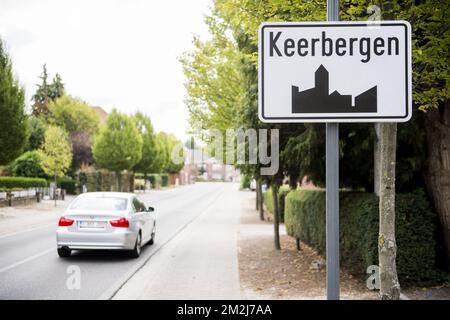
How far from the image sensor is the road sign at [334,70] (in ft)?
8.70

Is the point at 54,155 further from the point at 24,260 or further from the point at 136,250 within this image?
the point at 136,250

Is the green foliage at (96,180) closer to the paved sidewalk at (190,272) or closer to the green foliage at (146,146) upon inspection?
the green foliage at (146,146)

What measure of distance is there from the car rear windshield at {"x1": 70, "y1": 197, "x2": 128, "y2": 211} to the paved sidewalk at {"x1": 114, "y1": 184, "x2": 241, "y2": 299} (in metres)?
1.50

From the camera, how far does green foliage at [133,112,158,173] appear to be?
60.8 metres

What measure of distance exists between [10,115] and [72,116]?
3145cm

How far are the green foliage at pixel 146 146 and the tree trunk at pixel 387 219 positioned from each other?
184ft

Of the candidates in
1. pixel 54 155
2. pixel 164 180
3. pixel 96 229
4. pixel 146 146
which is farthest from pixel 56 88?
pixel 96 229

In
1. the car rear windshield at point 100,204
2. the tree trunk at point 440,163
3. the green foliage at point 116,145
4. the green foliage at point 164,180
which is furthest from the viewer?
the green foliage at point 164,180

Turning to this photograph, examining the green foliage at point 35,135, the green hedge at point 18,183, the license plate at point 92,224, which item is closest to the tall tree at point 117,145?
the green foliage at point 35,135

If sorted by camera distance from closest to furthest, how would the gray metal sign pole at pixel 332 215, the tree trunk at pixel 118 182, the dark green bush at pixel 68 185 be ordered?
the gray metal sign pole at pixel 332 215 → the dark green bush at pixel 68 185 → the tree trunk at pixel 118 182

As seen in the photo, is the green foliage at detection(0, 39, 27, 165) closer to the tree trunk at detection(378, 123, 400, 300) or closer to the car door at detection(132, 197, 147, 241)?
the car door at detection(132, 197, 147, 241)

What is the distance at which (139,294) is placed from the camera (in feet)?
24.3

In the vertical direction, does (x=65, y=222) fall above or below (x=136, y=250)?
above

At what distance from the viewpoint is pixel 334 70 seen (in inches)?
106
